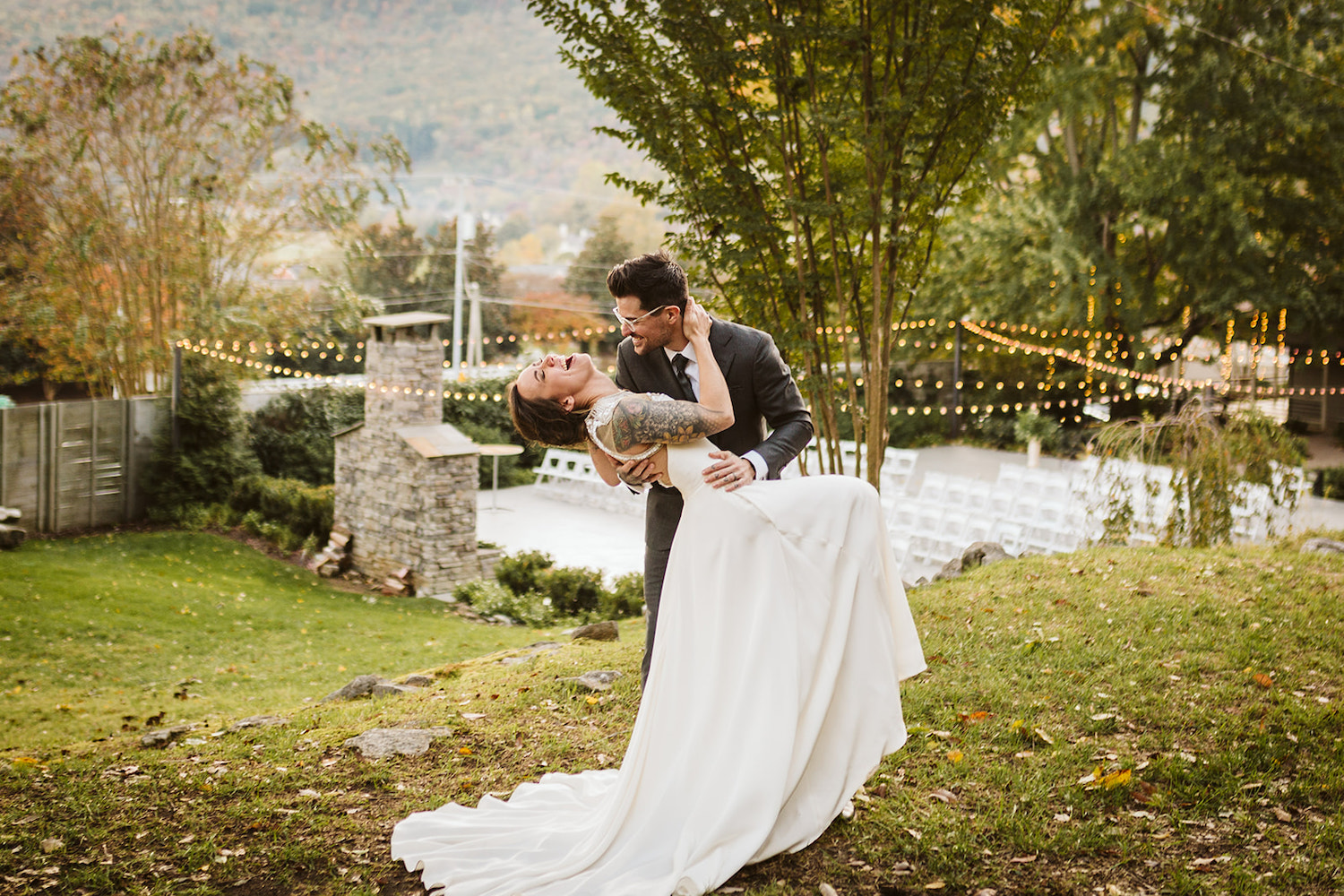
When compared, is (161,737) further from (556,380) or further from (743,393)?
(743,393)

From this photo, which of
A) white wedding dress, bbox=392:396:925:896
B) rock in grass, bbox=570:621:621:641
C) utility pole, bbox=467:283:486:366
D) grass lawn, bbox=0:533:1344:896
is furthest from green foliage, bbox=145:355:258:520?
utility pole, bbox=467:283:486:366

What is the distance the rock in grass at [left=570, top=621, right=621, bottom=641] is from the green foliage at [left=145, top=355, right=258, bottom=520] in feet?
32.3

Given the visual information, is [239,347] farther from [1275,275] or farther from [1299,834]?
[1275,275]

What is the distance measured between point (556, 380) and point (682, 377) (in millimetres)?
439

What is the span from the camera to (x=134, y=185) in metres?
16.0

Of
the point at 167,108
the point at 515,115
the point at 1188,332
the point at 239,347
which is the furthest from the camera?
the point at 515,115

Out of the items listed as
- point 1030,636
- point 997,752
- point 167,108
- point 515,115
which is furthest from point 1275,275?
point 515,115

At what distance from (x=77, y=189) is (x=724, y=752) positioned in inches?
679

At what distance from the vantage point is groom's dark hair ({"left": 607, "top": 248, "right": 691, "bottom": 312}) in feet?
8.73

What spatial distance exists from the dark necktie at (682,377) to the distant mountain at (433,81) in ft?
190

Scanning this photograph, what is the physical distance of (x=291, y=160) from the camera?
1906cm

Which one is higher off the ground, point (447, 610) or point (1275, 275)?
point (1275, 275)

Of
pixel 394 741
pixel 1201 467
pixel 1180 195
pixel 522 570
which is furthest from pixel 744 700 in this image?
pixel 1180 195

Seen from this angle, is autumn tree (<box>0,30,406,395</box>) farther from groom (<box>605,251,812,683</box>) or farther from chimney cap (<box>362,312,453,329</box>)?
groom (<box>605,251,812,683</box>)
